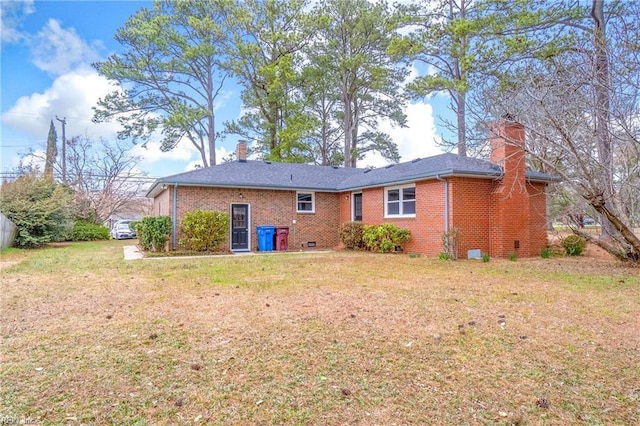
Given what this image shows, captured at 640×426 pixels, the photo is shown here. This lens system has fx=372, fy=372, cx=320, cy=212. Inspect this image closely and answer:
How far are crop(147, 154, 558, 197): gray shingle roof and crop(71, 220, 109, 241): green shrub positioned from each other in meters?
9.39

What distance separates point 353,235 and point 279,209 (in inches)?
133

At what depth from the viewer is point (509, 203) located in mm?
12008

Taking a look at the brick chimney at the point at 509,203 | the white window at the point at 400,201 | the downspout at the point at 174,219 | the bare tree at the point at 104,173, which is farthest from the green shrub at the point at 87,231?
the brick chimney at the point at 509,203

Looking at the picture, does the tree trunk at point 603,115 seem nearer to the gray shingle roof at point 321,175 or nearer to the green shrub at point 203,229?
the gray shingle roof at point 321,175

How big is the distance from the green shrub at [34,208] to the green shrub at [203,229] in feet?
23.3

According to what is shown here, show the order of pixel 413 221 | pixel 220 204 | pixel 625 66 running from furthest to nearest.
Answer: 1. pixel 220 204
2. pixel 413 221
3. pixel 625 66

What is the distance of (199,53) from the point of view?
23.8m

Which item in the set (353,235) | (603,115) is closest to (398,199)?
(353,235)

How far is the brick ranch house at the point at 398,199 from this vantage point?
39.2 ft

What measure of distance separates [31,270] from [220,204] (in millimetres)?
6685

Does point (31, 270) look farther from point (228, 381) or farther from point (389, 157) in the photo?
point (389, 157)

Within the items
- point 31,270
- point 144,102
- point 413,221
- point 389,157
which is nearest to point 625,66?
point 413,221

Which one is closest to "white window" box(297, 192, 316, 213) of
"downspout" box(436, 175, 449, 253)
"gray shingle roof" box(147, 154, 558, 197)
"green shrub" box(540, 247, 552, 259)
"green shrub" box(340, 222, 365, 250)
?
"gray shingle roof" box(147, 154, 558, 197)

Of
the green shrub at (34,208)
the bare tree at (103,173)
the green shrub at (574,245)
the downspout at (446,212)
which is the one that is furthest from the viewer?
the bare tree at (103,173)
